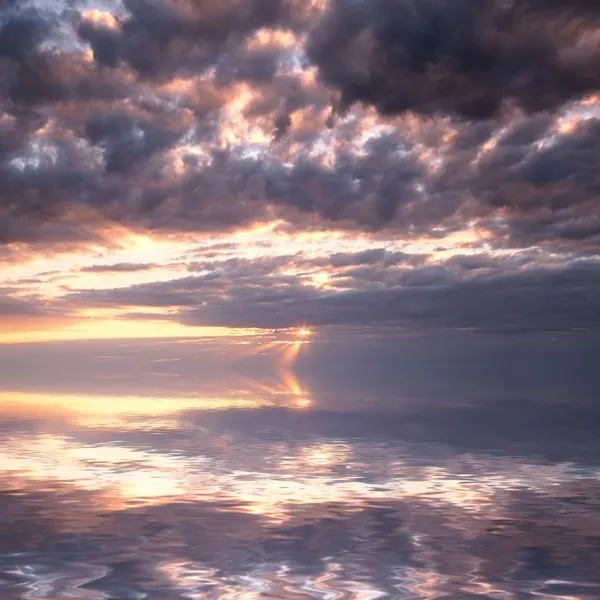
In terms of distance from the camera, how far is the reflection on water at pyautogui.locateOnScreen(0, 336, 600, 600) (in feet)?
76.1

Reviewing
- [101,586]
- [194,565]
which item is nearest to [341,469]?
[194,565]

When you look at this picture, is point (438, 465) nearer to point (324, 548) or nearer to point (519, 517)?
point (519, 517)

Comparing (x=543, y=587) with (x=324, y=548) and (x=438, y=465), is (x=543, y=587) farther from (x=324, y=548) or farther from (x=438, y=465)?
(x=438, y=465)

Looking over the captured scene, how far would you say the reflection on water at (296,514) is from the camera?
2319cm

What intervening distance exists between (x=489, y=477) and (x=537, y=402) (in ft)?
275

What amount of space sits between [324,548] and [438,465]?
73.7 feet

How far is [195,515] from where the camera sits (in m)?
32.6

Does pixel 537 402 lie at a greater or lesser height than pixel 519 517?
greater

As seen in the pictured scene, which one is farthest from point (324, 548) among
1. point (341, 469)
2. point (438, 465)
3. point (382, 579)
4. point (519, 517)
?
point (438, 465)

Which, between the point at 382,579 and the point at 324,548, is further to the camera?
the point at 324,548

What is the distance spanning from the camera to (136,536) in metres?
28.6

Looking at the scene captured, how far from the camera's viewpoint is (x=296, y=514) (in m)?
33.0

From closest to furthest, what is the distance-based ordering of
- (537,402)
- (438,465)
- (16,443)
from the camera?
1. (438,465)
2. (16,443)
3. (537,402)

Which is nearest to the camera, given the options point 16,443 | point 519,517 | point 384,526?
point 384,526
